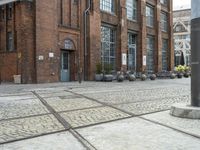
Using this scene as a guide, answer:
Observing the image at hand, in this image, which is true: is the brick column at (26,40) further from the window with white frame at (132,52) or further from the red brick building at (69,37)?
the window with white frame at (132,52)

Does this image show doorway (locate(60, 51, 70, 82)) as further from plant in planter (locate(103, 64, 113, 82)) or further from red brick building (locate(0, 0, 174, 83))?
plant in planter (locate(103, 64, 113, 82))

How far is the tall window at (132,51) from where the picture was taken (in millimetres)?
32694

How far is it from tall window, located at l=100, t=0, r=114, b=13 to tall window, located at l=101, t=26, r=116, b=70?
169 centimetres

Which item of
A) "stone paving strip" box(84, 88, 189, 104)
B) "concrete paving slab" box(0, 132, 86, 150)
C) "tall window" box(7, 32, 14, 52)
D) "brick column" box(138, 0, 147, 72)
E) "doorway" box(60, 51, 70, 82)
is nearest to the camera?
"concrete paving slab" box(0, 132, 86, 150)

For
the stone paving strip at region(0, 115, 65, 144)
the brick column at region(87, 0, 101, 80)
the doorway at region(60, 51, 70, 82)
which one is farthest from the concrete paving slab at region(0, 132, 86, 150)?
the brick column at region(87, 0, 101, 80)

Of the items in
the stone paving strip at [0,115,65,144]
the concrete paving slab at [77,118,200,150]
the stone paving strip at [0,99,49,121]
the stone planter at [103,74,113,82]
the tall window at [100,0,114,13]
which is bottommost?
the concrete paving slab at [77,118,200,150]

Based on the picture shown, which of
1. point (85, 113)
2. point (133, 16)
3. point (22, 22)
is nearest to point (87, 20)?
point (22, 22)

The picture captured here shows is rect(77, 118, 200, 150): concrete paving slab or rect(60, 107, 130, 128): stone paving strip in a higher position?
rect(60, 107, 130, 128): stone paving strip

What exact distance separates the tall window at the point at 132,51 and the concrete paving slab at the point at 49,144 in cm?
2763

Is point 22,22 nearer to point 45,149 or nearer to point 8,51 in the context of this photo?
point 8,51

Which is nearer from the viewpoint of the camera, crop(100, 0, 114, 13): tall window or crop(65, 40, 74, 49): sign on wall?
crop(65, 40, 74, 49): sign on wall

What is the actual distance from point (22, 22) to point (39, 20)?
3.96ft

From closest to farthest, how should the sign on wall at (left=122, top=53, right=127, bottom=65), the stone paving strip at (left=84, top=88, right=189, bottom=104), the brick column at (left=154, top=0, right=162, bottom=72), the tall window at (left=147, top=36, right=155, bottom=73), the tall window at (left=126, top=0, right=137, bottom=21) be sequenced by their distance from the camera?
the stone paving strip at (left=84, top=88, right=189, bottom=104), the sign on wall at (left=122, top=53, right=127, bottom=65), the tall window at (left=126, top=0, right=137, bottom=21), the tall window at (left=147, top=36, right=155, bottom=73), the brick column at (left=154, top=0, right=162, bottom=72)

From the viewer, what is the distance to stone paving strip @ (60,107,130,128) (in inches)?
262
